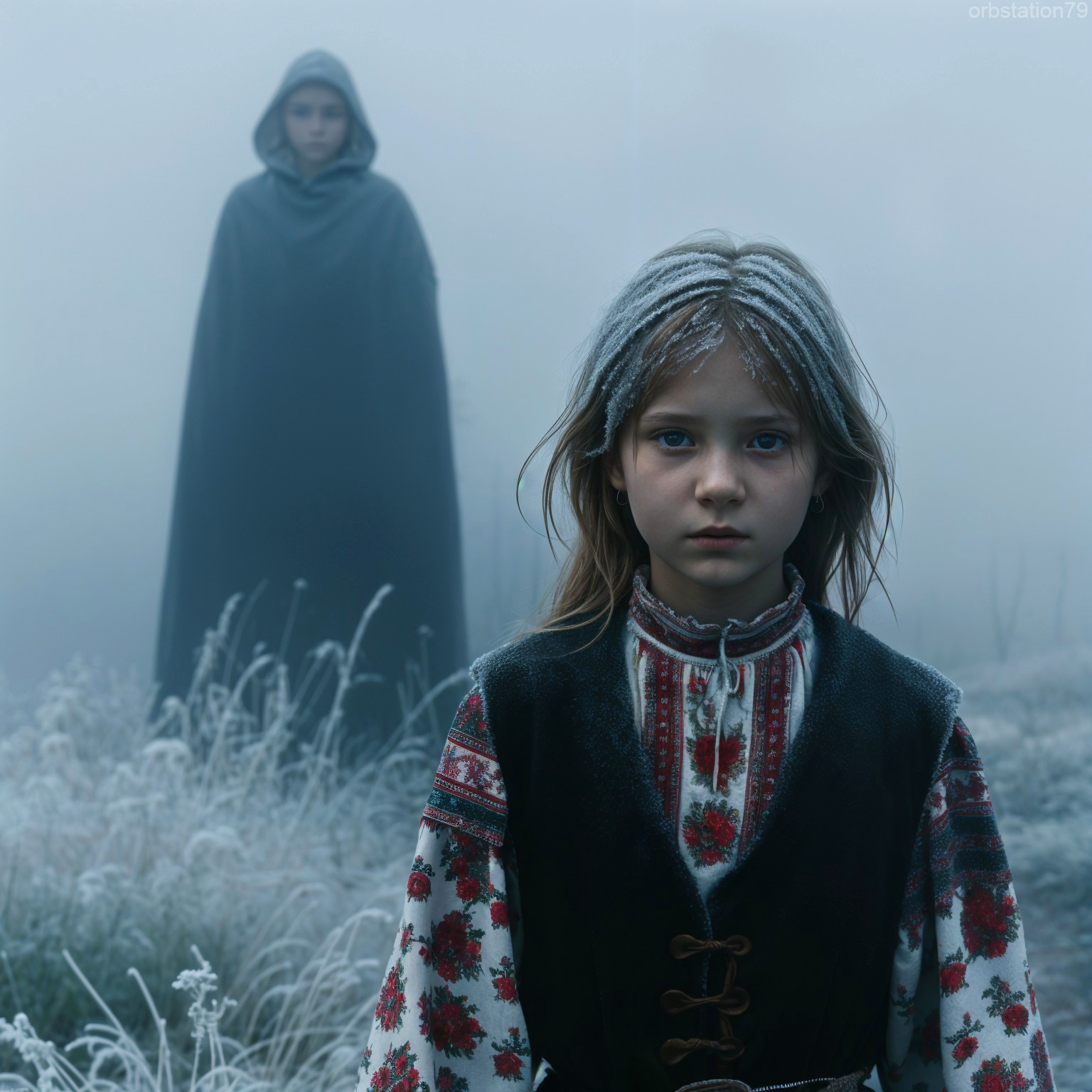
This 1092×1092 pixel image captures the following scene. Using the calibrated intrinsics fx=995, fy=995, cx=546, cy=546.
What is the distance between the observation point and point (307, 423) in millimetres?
2408

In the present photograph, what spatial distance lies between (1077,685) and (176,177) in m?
2.51

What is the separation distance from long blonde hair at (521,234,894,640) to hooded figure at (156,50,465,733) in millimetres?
1232

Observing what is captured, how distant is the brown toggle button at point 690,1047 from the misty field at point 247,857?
1.14m

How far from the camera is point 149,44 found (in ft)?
7.82

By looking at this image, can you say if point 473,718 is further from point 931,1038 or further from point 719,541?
point 931,1038

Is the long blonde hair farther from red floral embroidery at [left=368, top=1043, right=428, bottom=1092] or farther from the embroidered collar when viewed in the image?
red floral embroidery at [left=368, top=1043, right=428, bottom=1092]

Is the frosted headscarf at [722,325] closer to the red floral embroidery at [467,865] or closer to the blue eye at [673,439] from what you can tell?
the blue eye at [673,439]

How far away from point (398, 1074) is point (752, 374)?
0.82 m

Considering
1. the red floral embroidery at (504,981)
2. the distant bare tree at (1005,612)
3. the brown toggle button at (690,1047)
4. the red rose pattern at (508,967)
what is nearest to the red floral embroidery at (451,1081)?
the red rose pattern at (508,967)

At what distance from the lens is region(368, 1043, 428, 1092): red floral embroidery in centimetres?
103

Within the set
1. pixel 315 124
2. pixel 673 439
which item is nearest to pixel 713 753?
pixel 673 439

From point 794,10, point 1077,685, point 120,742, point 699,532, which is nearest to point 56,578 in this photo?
point 120,742

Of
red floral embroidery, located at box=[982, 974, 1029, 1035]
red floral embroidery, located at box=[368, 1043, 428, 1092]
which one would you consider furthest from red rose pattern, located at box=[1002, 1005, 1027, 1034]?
red floral embroidery, located at box=[368, 1043, 428, 1092]

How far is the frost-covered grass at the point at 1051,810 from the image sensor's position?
2.27 metres
